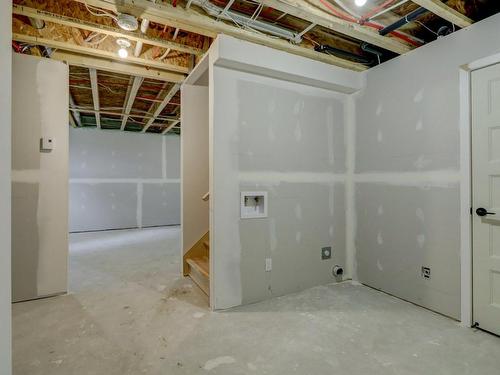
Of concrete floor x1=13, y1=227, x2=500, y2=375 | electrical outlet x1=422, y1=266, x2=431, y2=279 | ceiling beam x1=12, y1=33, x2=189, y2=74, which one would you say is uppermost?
ceiling beam x1=12, y1=33, x2=189, y2=74

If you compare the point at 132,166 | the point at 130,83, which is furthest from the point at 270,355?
the point at 132,166

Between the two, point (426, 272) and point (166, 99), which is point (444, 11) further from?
point (166, 99)

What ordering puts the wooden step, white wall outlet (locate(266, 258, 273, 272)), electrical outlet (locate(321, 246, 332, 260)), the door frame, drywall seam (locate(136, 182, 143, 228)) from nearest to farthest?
1. the door frame
2. white wall outlet (locate(266, 258, 273, 272))
3. the wooden step
4. electrical outlet (locate(321, 246, 332, 260))
5. drywall seam (locate(136, 182, 143, 228))

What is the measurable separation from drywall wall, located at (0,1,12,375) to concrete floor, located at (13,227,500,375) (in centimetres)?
98

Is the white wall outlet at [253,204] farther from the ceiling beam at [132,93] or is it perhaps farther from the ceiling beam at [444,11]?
the ceiling beam at [132,93]

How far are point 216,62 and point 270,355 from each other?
2393 millimetres

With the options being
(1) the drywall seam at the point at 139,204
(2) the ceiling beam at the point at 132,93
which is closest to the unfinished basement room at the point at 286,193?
(2) the ceiling beam at the point at 132,93

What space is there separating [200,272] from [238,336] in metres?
1.04

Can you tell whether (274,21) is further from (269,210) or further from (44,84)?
(44,84)

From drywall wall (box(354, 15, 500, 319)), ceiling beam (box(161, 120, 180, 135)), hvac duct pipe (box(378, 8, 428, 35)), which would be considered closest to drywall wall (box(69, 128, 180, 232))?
ceiling beam (box(161, 120, 180, 135))

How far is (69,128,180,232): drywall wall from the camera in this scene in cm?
661

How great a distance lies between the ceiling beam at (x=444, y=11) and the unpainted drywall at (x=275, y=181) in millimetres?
1213

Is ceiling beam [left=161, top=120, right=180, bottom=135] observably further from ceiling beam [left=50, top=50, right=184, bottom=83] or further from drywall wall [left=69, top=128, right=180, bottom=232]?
ceiling beam [left=50, top=50, right=184, bottom=83]

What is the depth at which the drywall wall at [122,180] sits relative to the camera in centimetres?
661
